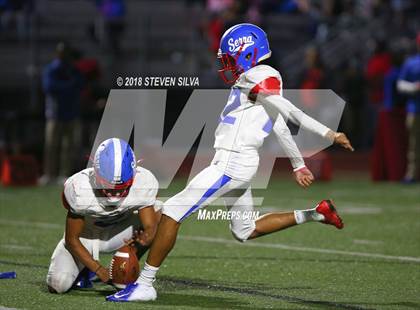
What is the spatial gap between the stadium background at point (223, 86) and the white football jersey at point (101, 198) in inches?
20.6

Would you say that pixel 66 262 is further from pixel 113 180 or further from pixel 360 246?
pixel 360 246

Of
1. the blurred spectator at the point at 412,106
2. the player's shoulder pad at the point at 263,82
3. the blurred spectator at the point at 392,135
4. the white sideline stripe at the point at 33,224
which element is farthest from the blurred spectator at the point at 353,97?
the player's shoulder pad at the point at 263,82

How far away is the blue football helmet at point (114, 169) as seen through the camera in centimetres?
541

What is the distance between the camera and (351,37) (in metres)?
19.0

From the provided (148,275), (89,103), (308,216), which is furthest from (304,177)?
(89,103)

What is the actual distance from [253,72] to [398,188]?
23.6ft

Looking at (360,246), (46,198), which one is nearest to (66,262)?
(360,246)

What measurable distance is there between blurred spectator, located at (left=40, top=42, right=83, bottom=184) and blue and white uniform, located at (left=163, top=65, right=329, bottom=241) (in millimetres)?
6879

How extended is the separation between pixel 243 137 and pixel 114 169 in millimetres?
791

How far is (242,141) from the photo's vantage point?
573cm

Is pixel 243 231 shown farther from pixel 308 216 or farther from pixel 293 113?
pixel 293 113

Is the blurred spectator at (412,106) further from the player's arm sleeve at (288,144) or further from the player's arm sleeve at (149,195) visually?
the player's arm sleeve at (149,195)

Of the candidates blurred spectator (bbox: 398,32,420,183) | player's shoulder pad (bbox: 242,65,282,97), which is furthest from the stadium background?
player's shoulder pad (bbox: 242,65,282,97)

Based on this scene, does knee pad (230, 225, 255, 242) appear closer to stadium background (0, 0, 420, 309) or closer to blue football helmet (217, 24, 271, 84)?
stadium background (0, 0, 420, 309)
